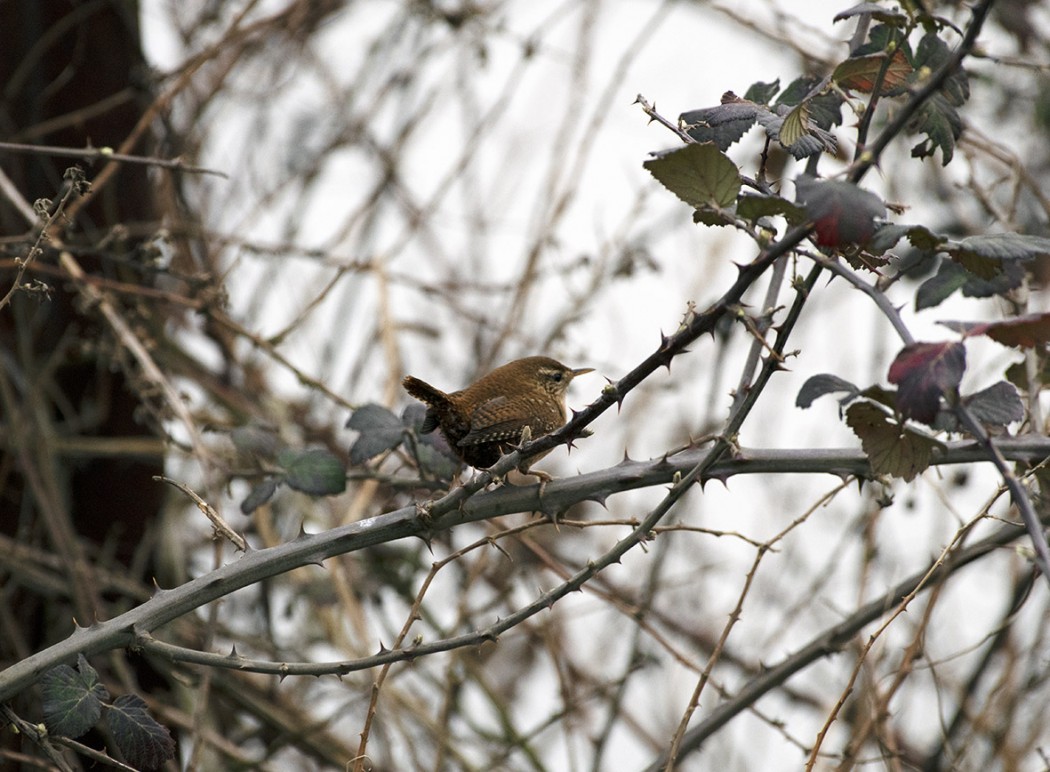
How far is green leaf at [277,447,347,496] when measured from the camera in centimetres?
212

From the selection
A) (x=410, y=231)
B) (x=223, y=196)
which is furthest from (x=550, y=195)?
(x=223, y=196)

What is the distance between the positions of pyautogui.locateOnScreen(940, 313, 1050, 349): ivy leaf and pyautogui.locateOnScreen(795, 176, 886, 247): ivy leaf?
17 centimetres

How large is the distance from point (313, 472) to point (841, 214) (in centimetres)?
122

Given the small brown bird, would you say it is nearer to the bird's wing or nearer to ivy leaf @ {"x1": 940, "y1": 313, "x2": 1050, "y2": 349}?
the bird's wing

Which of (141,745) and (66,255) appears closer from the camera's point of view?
(141,745)

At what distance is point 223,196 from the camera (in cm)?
456

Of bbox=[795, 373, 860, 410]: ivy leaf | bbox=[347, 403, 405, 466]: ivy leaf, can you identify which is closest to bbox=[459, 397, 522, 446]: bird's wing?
bbox=[347, 403, 405, 466]: ivy leaf

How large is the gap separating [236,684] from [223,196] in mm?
2090

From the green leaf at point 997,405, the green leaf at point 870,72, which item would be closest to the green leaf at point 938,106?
the green leaf at point 870,72

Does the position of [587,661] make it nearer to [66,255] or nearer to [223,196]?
[223,196]

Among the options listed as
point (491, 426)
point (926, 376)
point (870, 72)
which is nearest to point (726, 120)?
point (870, 72)

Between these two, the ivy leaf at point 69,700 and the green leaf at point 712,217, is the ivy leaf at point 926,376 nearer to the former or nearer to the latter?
the green leaf at point 712,217

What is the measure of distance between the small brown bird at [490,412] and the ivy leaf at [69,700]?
81 cm

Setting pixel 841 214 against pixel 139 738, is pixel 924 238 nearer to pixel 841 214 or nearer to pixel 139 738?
pixel 841 214
